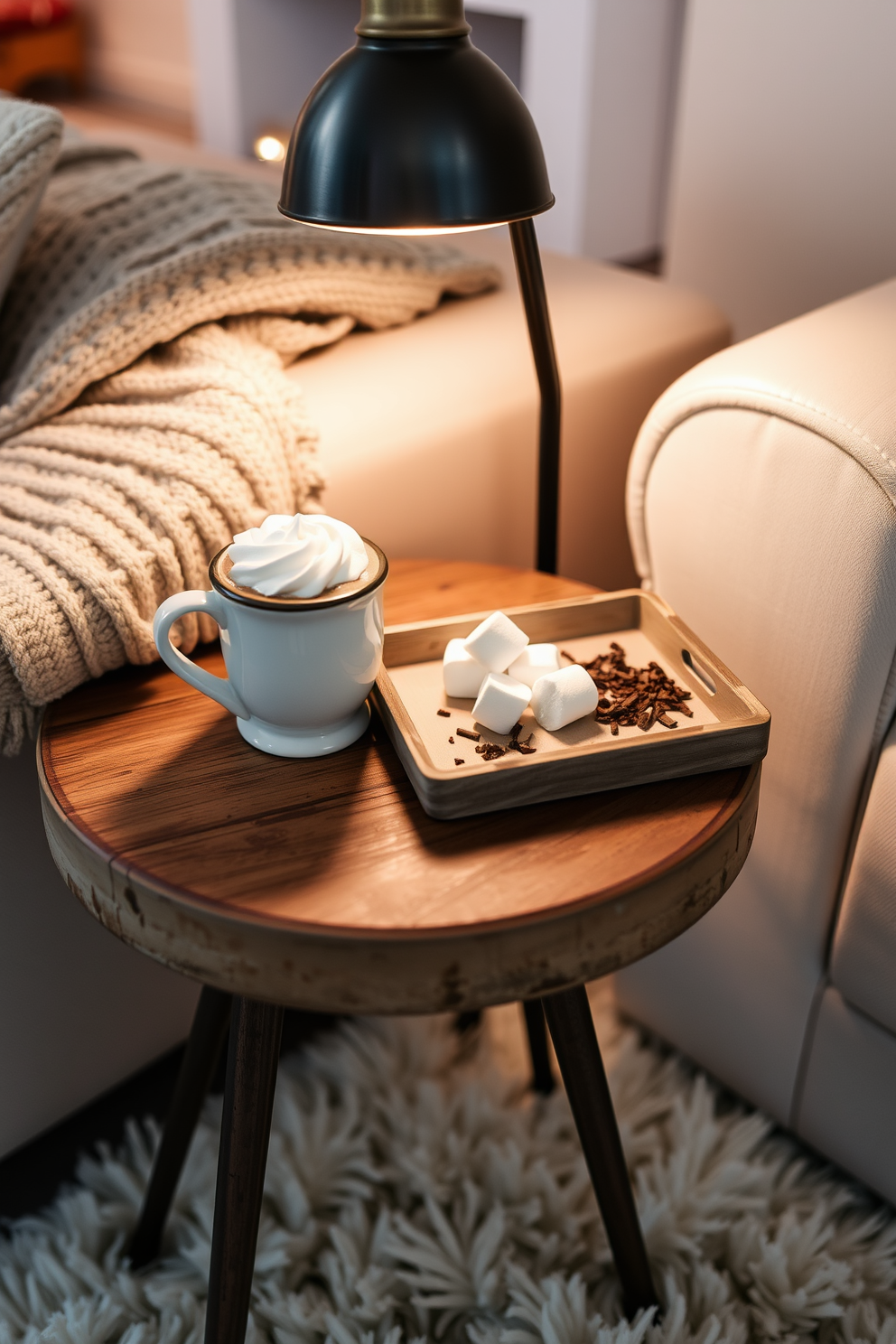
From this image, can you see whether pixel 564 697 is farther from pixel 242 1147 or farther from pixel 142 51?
pixel 142 51

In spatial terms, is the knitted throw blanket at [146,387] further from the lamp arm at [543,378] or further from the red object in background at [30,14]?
the red object in background at [30,14]

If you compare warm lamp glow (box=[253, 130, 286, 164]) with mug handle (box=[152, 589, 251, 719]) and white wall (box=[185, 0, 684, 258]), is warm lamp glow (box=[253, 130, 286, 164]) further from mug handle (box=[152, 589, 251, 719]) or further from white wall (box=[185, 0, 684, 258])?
white wall (box=[185, 0, 684, 258])

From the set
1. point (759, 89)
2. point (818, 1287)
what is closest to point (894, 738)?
point (818, 1287)

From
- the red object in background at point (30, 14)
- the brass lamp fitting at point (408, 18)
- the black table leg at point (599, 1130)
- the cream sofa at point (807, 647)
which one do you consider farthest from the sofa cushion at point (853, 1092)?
the red object in background at point (30, 14)

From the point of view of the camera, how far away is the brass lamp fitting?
22.8 inches

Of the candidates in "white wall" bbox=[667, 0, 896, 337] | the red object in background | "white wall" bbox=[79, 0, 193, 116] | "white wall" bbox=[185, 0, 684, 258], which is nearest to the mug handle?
"white wall" bbox=[667, 0, 896, 337]

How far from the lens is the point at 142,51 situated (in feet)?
12.6

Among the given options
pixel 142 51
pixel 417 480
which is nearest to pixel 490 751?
pixel 417 480

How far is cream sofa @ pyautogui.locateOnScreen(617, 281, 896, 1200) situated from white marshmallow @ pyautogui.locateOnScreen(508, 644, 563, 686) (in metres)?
0.18

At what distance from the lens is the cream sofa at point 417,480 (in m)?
0.84

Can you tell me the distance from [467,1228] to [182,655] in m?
0.51

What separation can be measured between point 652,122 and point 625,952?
8.03 feet

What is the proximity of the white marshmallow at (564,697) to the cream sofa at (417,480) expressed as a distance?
31cm

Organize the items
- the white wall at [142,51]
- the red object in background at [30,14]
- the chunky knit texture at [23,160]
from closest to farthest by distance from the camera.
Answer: the chunky knit texture at [23,160]
the red object in background at [30,14]
the white wall at [142,51]
